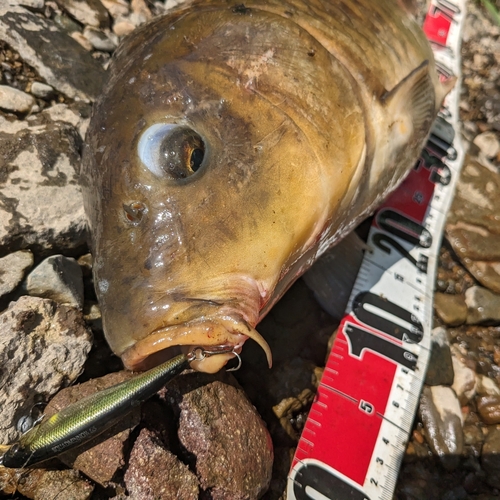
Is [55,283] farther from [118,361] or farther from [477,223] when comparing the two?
[477,223]

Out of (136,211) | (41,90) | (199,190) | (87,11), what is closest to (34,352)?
(136,211)

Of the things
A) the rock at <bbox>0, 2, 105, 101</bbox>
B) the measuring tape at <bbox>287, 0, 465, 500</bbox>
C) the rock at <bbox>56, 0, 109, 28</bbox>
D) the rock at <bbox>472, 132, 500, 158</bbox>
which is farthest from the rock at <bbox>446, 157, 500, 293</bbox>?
the rock at <bbox>56, 0, 109, 28</bbox>

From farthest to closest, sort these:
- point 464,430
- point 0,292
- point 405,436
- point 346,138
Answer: point 464,430
point 405,436
point 0,292
point 346,138

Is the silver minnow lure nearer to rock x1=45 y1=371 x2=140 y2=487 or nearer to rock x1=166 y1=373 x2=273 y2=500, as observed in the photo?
rock x1=45 y1=371 x2=140 y2=487

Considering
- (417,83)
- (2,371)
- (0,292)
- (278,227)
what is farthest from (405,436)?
(0,292)

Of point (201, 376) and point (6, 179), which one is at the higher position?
point (6, 179)

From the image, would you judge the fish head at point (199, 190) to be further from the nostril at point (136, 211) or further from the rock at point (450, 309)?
the rock at point (450, 309)

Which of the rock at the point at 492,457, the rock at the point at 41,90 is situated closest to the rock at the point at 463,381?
the rock at the point at 492,457

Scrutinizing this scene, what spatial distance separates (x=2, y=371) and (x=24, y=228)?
0.70 metres

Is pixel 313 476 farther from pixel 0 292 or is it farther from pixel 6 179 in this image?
pixel 6 179

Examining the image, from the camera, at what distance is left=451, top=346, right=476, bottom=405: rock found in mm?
2770

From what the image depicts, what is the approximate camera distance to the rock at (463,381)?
109 inches

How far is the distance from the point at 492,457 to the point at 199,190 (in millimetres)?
2400

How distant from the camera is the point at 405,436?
2416 millimetres
